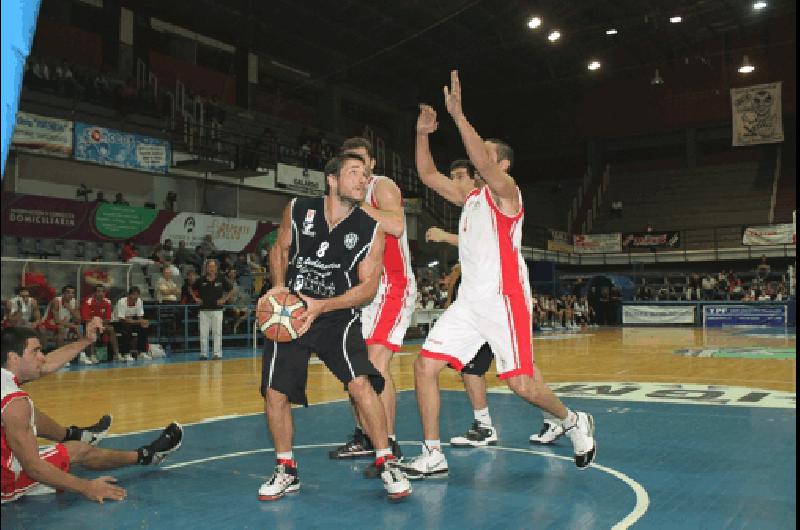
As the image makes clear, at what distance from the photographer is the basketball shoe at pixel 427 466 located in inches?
171

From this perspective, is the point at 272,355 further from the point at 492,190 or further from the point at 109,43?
the point at 109,43

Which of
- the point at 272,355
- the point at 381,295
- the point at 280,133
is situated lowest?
the point at 272,355

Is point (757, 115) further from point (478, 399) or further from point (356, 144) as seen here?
point (356, 144)

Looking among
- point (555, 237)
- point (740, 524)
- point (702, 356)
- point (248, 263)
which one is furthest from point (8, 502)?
point (555, 237)

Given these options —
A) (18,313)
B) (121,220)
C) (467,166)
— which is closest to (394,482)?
(18,313)

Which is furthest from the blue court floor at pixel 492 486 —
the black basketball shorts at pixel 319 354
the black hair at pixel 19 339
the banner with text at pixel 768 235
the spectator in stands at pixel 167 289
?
the banner with text at pixel 768 235

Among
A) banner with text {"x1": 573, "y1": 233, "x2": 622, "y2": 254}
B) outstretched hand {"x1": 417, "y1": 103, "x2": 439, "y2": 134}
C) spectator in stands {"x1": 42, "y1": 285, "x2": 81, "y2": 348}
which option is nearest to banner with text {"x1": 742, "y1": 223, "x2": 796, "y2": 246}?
banner with text {"x1": 573, "y1": 233, "x2": 622, "y2": 254}

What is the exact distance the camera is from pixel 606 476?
4363 mm

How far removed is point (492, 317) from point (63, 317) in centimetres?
987

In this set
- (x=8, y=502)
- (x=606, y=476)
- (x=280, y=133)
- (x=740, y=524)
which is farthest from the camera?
(x=280, y=133)

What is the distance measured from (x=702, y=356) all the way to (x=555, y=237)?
2075cm

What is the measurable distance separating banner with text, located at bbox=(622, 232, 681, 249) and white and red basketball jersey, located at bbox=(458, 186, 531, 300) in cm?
3044

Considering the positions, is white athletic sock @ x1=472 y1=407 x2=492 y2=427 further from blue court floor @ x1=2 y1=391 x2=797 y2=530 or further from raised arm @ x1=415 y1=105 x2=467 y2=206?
raised arm @ x1=415 y1=105 x2=467 y2=206

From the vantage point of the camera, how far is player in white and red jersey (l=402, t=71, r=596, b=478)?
15.1 feet
